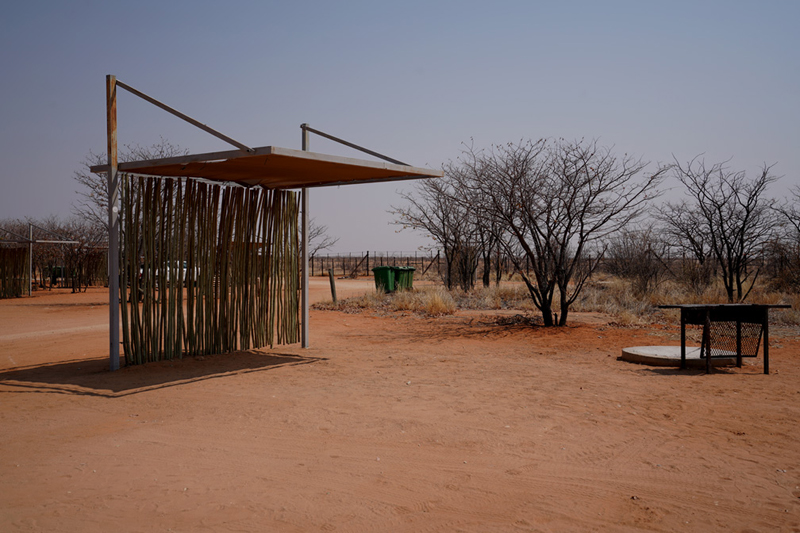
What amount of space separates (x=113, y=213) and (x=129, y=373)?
76.5 inches

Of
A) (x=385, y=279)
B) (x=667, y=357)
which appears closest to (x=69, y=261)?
(x=385, y=279)

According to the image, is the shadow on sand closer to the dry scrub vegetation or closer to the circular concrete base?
the circular concrete base

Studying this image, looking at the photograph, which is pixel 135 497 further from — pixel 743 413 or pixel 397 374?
pixel 743 413

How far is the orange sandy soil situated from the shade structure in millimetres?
2505

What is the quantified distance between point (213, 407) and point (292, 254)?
379cm

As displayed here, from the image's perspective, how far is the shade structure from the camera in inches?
258

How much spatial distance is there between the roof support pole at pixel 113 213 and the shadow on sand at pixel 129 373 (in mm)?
443

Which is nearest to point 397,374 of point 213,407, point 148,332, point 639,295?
point 213,407

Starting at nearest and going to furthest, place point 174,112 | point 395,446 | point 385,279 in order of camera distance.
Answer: point 395,446, point 174,112, point 385,279

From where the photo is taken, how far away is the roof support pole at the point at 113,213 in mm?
7180

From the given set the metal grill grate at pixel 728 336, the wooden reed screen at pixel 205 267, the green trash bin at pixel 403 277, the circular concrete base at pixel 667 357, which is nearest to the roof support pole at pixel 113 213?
the wooden reed screen at pixel 205 267

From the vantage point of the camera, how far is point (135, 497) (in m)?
3.46

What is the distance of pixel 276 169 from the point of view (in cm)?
751

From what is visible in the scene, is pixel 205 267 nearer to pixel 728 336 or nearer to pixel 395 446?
pixel 395 446
